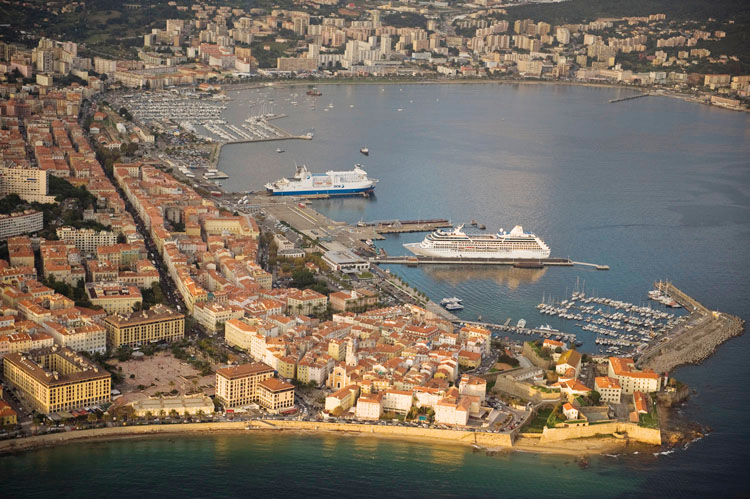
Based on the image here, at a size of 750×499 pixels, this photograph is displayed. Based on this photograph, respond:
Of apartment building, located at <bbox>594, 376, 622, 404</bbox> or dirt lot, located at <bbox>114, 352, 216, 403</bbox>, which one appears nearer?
dirt lot, located at <bbox>114, 352, 216, 403</bbox>

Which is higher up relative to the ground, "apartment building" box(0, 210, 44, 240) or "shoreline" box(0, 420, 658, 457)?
"apartment building" box(0, 210, 44, 240)

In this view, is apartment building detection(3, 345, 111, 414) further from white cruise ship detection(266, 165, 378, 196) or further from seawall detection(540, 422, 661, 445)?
white cruise ship detection(266, 165, 378, 196)

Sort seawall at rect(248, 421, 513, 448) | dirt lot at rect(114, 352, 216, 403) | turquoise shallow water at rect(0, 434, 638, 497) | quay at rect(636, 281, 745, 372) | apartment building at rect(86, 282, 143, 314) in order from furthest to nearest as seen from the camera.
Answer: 1. apartment building at rect(86, 282, 143, 314)
2. quay at rect(636, 281, 745, 372)
3. dirt lot at rect(114, 352, 216, 403)
4. seawall at rect(248, 421, 513, 448)
5. turquoise shallow water at rect(0, 434, 638, 497)

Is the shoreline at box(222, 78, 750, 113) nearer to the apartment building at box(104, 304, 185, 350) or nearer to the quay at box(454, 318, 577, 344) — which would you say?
the quay at box(454, 318, 577, 344)

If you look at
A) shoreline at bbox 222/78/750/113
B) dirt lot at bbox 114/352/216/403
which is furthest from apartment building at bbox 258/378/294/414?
shoreline at bbox 222/78/750/113

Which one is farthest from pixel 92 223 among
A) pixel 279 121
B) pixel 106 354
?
pixel 279 121

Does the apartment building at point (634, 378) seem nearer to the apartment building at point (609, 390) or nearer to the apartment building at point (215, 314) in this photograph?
the apartment building at point (609, 390)

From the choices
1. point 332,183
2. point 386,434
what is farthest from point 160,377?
point 332,183

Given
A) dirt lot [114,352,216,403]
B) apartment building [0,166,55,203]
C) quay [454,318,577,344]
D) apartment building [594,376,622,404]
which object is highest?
apartment building [0,166,55,203]

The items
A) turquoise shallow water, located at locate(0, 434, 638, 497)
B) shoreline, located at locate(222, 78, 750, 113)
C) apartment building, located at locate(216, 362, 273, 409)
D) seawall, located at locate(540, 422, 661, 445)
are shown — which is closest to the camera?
turquoise shallow water, located at locate(0, 434, 638, 497)

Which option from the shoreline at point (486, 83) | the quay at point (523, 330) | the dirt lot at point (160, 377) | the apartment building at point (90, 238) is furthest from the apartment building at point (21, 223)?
the shoreline at point (486, 83)
